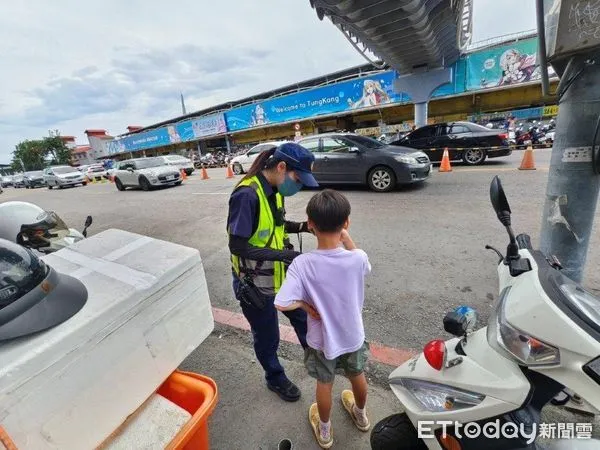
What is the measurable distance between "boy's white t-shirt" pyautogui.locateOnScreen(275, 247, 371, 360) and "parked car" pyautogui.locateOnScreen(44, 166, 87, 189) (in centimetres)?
2371

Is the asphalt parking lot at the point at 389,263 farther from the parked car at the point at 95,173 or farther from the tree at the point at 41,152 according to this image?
the tree at the point at 41,152

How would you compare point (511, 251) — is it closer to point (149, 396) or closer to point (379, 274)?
point (149, 396)

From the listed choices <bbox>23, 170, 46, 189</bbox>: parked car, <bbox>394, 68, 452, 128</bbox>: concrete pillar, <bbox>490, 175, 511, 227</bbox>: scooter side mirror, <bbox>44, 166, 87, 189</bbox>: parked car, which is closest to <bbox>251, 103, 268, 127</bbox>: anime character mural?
<bbox>394, 68, 452, 128</bbox>: concrete pillar

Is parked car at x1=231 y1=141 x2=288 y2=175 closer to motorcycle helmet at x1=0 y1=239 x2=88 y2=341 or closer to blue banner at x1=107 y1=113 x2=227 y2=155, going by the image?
blue banner at x1=107 y1=113 x2=227 y2=155

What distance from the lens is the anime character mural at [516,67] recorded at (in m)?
13.9

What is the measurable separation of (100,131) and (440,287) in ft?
193

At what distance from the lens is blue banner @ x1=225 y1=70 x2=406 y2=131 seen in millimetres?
17891

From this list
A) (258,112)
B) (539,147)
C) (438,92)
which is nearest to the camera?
(539,147)

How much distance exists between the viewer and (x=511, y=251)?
4.09 feet

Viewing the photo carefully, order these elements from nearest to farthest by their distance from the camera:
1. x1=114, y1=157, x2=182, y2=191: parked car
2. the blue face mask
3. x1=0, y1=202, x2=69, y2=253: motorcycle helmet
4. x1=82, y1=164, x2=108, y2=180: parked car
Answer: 1. the blue face mask
2. x1=0, y1=202, x2=69, y2=253: motorcycle helmet
3. x1=114, y1=157, x2=182, y2=191: parked car
4. x1=82, y1=164, x2=108, y2=180: parked car

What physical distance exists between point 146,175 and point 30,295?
1274cm

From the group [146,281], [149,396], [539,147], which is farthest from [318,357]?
[539,147]

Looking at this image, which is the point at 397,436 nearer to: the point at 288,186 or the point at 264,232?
the point at 264,232

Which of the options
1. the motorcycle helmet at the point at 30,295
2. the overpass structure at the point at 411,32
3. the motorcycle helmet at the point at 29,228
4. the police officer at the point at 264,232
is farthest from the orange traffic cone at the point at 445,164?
the motorcycle helmet at the point at 30,295
